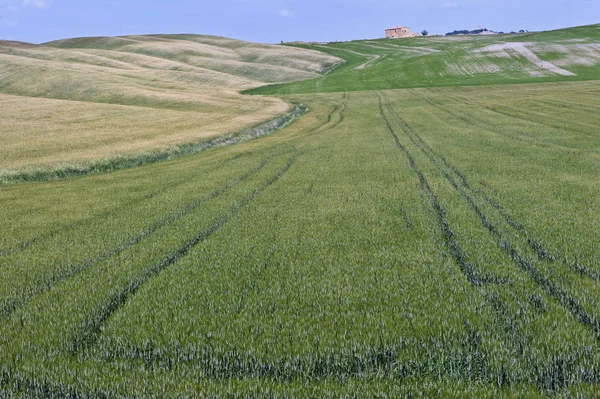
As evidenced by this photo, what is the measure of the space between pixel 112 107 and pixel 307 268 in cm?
4325

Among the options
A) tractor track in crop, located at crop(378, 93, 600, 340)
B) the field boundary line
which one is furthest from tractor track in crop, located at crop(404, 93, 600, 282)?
the field boundary line

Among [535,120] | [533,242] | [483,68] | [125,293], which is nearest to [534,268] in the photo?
[533,242]

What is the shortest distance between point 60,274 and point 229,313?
425 cm

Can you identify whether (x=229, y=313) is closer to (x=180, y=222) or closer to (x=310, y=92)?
(x=180, y=222)

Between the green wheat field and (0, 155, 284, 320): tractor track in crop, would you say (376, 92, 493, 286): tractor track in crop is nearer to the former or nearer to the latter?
the green wheat field

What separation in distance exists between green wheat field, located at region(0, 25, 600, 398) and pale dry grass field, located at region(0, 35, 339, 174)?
1038 mm

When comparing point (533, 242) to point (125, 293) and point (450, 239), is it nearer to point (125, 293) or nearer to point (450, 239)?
point (450, 239)

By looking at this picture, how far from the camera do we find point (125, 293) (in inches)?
316

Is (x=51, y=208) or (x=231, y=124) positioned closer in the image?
(x=51, y=208)

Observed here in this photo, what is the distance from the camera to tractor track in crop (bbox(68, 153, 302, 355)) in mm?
6504

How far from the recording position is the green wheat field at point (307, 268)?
222 inches

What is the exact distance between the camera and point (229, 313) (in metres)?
7.06

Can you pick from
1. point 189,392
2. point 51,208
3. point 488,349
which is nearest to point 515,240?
point 488,349

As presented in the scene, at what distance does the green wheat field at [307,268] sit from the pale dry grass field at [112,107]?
1.04 meters
